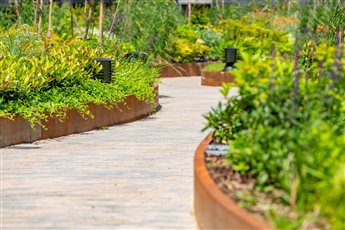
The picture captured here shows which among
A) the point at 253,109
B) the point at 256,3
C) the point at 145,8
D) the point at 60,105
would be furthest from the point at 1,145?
the point at 256,3

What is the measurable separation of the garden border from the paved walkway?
1254 centimetres

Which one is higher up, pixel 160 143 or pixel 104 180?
pixel 104 180

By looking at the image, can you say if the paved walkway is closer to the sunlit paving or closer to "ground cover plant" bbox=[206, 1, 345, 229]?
the sunlit paving

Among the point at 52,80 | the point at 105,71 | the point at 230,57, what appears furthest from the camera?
the point at 230,57

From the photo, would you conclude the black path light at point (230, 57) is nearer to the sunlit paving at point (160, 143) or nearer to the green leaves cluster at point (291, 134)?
the sunlit paving at point (160, 143)

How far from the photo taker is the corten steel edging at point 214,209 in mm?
6074

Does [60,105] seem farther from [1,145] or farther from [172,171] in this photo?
[172,171]

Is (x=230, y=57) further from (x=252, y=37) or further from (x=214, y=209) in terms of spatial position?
(x=214, y=209)

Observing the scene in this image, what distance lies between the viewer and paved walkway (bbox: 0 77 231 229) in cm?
805

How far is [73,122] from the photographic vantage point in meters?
13.6

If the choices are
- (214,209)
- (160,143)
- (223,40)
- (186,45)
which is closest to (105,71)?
(160,143)

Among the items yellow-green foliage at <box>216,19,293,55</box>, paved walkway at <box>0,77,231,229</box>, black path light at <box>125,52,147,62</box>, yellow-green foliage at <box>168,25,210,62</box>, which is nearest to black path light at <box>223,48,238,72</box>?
yellow-green foliage at <box>168,25,210,62</box>

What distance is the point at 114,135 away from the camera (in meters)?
13.8

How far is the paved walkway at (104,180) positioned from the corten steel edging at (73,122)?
0.46ft
